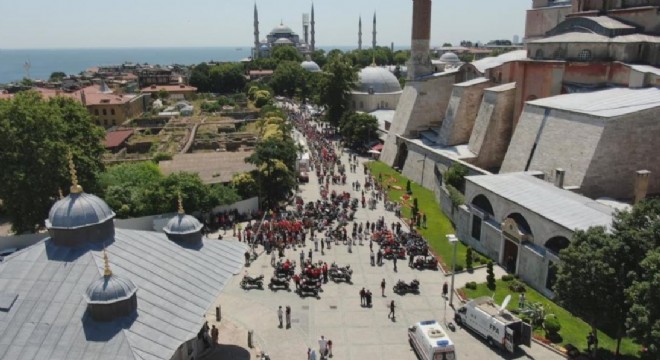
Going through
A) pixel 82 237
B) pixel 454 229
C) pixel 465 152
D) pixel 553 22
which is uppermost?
pixel 553 22

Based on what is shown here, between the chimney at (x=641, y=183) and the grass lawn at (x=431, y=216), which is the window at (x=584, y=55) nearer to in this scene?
the chimney at (x=641, y=183)

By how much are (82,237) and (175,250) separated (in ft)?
9.16

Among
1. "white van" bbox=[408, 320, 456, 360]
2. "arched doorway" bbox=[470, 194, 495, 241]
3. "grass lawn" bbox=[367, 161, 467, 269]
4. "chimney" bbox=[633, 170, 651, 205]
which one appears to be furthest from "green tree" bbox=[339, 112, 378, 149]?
"white van" bbox=[408, 320, 456, 360]

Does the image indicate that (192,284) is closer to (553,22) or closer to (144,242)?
(144,242)

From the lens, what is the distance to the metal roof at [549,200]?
18656mm

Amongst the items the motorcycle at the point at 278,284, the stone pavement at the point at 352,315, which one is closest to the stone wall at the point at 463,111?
the stone pavement at the point at 352,315

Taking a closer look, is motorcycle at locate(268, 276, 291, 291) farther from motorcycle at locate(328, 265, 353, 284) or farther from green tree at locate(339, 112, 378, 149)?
green tree at locate(339, 112, 378, 149)

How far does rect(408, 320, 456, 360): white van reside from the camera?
14383 millimetres

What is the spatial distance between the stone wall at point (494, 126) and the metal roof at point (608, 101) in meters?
4.41

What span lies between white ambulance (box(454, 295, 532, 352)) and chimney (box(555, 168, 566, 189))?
365 inches

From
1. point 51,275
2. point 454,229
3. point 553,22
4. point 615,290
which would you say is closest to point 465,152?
point 454,229

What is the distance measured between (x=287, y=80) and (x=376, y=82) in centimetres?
2817

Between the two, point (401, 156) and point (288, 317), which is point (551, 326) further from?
point (401, 156)

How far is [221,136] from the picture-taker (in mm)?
49156
